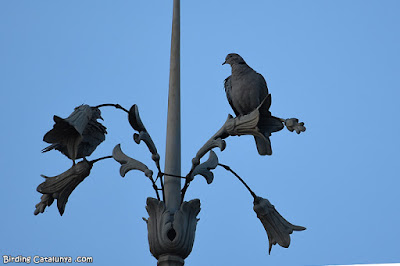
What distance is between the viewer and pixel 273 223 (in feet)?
18.6

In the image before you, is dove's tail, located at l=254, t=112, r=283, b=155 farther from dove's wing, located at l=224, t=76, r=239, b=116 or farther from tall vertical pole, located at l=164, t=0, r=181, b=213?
dove's wing, located at l=224, t=76, r=239, b=116

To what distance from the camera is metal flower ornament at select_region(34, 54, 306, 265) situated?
16.4 ft

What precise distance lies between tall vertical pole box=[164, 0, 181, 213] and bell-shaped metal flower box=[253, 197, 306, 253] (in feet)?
2.72

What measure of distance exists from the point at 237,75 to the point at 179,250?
8.64 feet

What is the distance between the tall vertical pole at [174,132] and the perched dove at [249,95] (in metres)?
0.79

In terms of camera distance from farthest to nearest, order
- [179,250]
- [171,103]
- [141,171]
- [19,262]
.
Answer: [19,262] < [171,103] < [141,171] < [179,250]

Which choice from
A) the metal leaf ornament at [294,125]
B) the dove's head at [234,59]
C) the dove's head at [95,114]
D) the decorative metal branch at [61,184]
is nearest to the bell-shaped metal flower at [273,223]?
the metal leaf ornament at [294,125]

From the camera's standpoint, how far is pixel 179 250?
4945 mm

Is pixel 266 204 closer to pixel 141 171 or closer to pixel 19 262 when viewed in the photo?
pixel 141 171

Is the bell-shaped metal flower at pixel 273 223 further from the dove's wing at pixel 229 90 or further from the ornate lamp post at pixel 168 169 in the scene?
the dove's wing at pixel 229 90

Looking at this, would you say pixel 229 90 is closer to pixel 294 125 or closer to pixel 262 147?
pixel 262 147

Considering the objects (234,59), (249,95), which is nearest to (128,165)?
(249,95)

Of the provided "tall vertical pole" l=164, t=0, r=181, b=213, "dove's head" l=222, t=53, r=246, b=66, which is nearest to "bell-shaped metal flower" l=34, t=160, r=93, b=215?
"tall vertical pole" l=164, t=0, r=181, b=213

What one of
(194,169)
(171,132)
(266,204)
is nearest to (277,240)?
(266,204)
